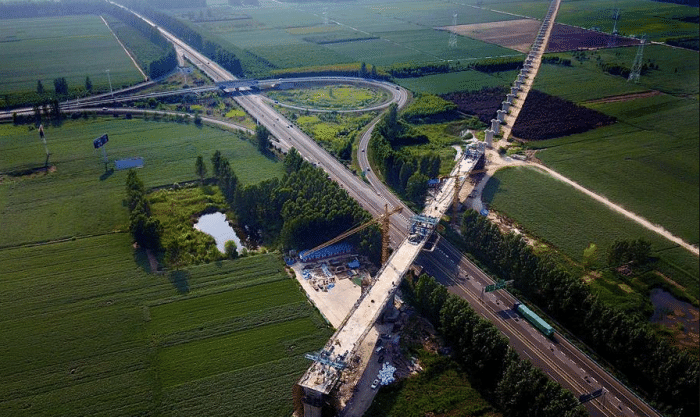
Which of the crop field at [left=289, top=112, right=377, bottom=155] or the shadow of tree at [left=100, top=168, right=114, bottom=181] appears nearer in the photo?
the shadow of tree at [left=100, top=168, right=114, bottom=181]

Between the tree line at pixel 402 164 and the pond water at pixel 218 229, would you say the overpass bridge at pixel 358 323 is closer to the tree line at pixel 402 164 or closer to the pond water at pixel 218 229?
the tree line at pixel 402 164

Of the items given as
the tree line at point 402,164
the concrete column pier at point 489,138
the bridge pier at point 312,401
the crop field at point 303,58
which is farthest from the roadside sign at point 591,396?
the crop field at point 303,58

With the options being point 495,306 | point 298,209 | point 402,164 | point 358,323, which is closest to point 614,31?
point 402,164

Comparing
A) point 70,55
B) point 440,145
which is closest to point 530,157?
point 440,145

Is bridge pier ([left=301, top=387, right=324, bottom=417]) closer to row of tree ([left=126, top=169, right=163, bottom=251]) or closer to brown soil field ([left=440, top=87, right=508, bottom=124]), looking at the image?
row of tree ([left=126, top=169, right=163, bottom=251])

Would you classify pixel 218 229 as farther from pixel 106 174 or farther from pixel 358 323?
pixel 358 323

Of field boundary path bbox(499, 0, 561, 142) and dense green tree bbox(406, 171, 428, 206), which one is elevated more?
field boundary path bbox(499, 0, 561, 142)

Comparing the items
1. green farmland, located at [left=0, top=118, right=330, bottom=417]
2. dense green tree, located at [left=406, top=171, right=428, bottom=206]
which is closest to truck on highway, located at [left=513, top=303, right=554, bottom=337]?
green farmland, located at [left=0, top=118, right=330, bottom=417]
